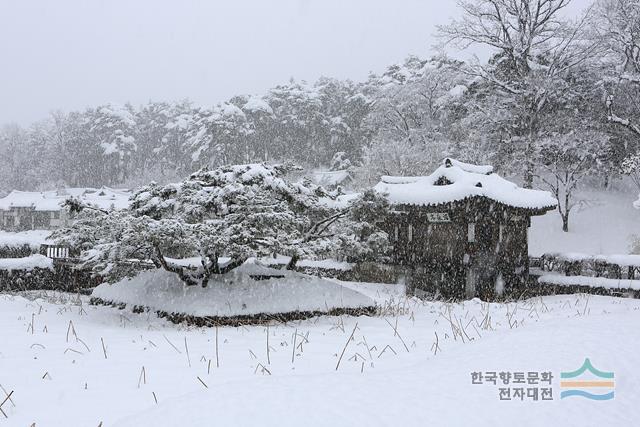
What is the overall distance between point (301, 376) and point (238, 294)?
5234 millimetres

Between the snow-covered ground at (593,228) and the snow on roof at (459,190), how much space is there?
28.3 ft

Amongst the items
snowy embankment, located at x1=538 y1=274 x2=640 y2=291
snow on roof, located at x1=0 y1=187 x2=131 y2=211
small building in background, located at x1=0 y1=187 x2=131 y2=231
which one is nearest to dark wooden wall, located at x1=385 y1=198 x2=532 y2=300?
snowy embankment, located at x1=538 y1=274 x2=640 y2=291

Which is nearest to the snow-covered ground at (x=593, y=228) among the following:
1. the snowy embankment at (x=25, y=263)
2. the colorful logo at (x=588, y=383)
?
the snowy embankment at (x=25, y=263)

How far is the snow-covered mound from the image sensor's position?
361 inches

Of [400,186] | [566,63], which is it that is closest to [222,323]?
[400,186]

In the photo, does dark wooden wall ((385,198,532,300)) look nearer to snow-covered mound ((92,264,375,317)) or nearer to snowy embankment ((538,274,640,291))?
snowy embankment ((538,274,640,291))

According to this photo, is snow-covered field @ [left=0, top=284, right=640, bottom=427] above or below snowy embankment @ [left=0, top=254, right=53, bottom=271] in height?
above

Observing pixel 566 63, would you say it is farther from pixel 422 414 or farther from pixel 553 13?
pixel 422 414

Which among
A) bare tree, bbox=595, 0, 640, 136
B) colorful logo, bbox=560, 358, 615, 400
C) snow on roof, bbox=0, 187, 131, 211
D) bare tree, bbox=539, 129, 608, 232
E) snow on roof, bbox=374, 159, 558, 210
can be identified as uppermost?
bare tree, bbox=595, 0, 640, 136

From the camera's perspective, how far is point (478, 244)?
51.1 feet

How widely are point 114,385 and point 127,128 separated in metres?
60.5

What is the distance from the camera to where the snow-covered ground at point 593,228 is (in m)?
23.8

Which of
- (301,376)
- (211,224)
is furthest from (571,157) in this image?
(301,376)

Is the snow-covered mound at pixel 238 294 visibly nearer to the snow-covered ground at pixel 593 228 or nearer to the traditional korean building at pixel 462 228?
the traditional korean building at pixel 462 228
